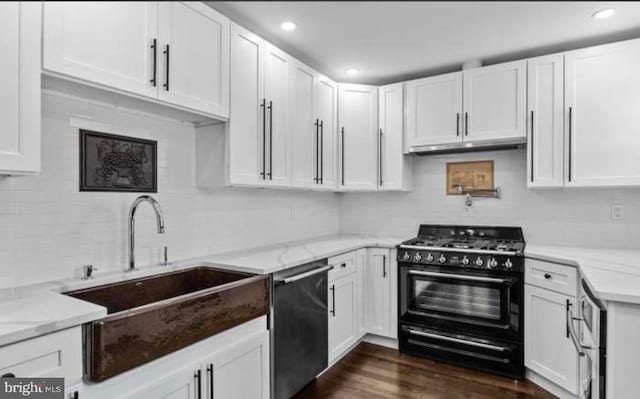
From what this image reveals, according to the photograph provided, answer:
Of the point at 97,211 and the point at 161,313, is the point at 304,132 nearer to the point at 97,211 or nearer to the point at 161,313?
the point at 97,211

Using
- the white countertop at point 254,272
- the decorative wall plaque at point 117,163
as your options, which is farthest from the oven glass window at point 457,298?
the decorative wall plaque at point 117,163

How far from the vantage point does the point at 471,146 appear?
2859mm

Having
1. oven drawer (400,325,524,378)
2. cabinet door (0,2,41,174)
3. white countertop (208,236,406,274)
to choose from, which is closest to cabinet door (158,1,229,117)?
cabinet door (0,2,41,174)

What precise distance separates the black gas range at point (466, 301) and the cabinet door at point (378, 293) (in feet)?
0.38

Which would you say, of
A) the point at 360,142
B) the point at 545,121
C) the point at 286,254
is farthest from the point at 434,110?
the point at 286,254

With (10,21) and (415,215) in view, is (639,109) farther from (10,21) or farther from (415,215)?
(10,21)

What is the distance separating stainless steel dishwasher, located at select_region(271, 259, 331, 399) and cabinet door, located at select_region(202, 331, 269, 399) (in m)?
0.10

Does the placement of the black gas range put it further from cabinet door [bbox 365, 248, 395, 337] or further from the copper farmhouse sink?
the copper farmhouse sink

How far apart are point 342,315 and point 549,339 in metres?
1.33

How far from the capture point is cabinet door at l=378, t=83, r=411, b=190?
10.2 feet

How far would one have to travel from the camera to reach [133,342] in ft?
4.22

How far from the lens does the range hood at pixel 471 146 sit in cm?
267

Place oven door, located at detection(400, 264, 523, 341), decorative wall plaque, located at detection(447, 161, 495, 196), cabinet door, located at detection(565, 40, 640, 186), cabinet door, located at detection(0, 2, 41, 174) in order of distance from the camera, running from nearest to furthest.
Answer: cabinet door, located at detection(0, 2, 41, 174), cabinet door, located at detection(565, 40, 640, 186), oven door, located at detection(400, 264, 523, 341), decorative wall plaque, located at detection(447, 161, 495, 196)

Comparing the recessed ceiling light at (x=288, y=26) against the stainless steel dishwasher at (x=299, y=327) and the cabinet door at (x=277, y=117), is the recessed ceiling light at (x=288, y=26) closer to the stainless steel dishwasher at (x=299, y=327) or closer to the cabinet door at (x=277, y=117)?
the stainless steel dishwasher at (x=299, y=327)
